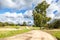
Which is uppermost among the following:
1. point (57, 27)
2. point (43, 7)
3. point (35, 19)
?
point (43, 7)

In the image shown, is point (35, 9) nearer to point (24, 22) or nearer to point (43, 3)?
point (43, 3)

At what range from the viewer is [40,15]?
8100cm

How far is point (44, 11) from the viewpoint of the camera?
8425cm

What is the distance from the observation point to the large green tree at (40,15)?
81125mm

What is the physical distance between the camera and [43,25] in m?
81.7

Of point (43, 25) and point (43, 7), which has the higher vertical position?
point (43, 7)

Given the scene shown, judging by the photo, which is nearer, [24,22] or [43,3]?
[43,3]

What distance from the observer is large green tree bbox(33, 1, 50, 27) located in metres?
81.1

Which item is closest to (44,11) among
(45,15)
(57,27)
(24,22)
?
(45,15)

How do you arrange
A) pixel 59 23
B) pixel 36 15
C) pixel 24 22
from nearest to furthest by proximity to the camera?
pixel 59 23 < pixel 36 15 < pixel 24 22

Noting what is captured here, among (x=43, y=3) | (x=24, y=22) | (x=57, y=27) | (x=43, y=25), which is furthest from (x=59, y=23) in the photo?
(x=24, y=22)

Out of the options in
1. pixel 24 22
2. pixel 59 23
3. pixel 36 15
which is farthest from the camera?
pixel 24 22

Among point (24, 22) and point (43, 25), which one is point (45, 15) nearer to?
point (43, 25)

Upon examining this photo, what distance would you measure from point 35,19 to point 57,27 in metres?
22.4
